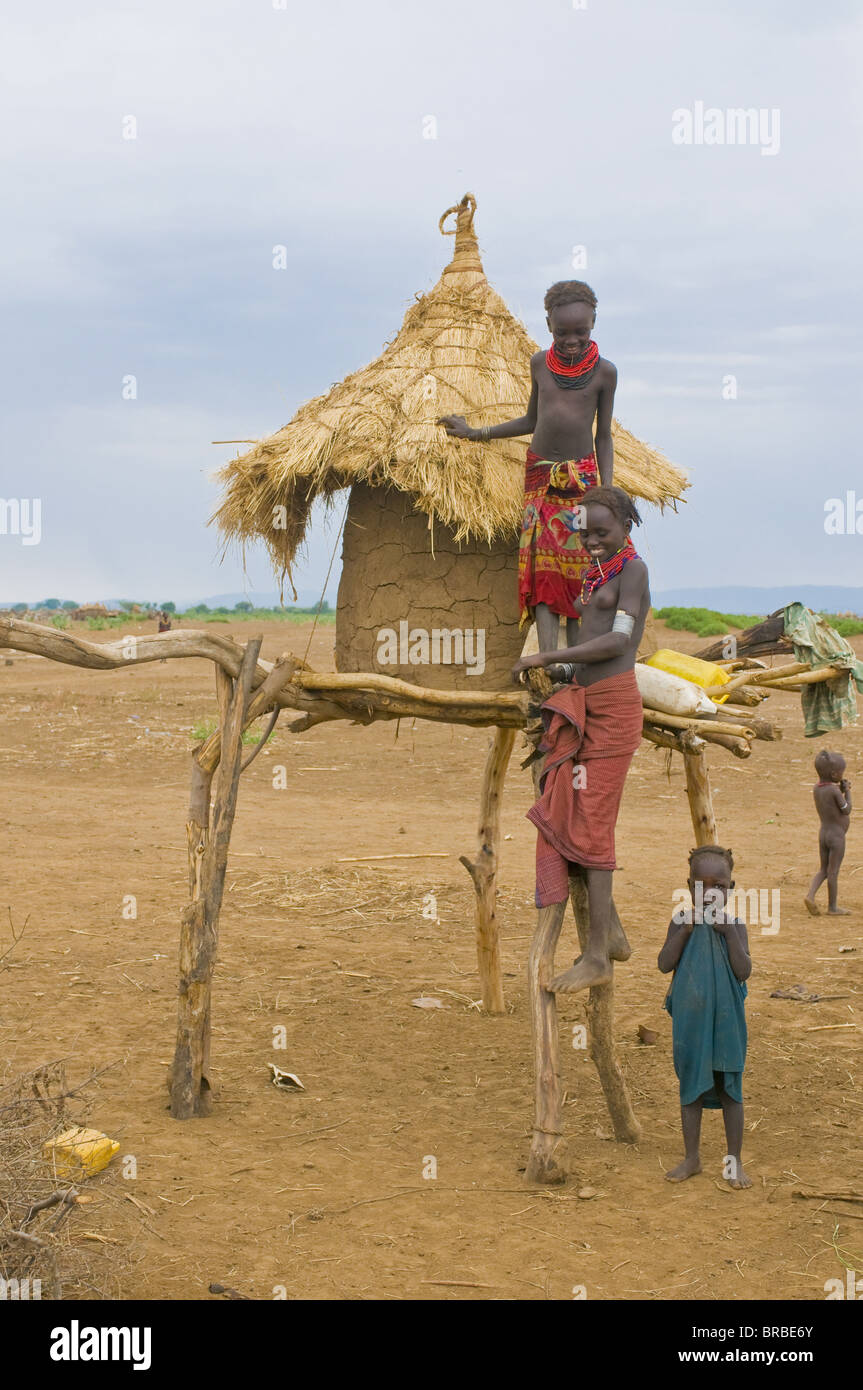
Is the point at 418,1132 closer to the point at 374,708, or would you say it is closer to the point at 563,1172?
the point at 563,1172

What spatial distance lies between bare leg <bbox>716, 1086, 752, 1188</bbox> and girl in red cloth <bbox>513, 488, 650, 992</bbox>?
2.29 feet

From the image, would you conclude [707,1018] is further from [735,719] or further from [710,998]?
[735,719]

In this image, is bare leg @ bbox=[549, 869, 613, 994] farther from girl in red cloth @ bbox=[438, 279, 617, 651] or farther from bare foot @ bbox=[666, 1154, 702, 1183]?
girl in red cloth @ bbox=[438, 279, 617, 651]

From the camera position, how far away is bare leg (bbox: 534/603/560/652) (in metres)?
5.41

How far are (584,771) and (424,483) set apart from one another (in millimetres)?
1582

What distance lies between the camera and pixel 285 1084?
6.38m

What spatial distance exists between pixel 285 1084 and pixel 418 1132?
872 millimetres

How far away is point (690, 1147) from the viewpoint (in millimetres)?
5191

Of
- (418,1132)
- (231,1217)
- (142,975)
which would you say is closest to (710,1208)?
(418,1132)

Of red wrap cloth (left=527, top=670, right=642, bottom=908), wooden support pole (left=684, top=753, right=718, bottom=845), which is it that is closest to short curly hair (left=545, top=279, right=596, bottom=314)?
red wrap cloth (left=527, top=670, right=642, bottom=908)

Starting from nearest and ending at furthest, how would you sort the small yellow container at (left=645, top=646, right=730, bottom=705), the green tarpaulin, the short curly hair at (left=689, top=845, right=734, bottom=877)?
1. the short curly hair at (left=689, top=845, right=734, bottom=877)
2. the small yellow container at (left=645, top=646, right=730, bottom=705)
3. the green tarpaulin

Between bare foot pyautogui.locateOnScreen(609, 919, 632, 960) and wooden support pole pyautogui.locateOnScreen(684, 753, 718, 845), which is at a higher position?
wooden support pole pyautogui.locateOnScreen(684, 753, 718, 845)

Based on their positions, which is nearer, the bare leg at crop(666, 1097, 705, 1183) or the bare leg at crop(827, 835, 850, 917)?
the bare leg at crop(666, 1097, 705, 1183)

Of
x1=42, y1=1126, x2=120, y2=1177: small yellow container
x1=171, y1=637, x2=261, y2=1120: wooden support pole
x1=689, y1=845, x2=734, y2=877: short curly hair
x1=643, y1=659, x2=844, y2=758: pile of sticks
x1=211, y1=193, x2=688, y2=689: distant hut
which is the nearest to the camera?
x1=42, y1=1126, x2=120, y2=1177: small yellow container
